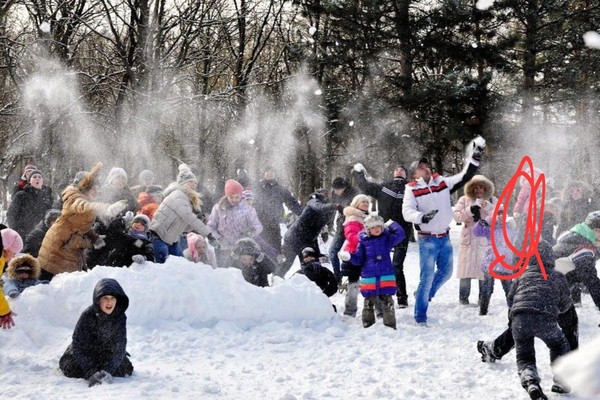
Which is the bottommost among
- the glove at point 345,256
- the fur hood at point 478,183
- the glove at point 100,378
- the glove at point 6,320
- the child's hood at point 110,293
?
the glove at point 100,378

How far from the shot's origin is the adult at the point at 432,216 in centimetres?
720

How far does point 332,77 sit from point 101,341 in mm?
17400

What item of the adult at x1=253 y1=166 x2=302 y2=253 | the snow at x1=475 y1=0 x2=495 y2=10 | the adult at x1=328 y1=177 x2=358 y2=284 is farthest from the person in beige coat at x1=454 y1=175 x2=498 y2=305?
the snow at x1=475 y1=0 x2=495 y2=10

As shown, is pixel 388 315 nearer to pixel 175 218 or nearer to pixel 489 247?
pixel 489 247

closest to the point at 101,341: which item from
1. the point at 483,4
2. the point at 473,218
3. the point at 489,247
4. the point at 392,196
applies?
the point at 392,196

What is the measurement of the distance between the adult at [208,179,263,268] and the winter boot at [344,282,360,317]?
1818mm

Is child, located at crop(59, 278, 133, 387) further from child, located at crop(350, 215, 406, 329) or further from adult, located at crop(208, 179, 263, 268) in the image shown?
adult, located at crop(208, 179, 263, 268)

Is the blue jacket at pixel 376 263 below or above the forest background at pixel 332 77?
below

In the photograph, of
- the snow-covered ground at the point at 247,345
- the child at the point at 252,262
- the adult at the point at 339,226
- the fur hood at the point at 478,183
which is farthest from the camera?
the adult at the point at 339,226

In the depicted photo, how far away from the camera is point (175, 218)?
805cm

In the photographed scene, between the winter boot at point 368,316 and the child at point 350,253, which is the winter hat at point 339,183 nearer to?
the child at point 350,253

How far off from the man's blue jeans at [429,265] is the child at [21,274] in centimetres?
414

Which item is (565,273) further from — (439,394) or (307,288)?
(307,288)

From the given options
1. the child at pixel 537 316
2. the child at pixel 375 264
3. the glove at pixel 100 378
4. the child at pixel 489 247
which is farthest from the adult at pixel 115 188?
the child at pixel 537 316
